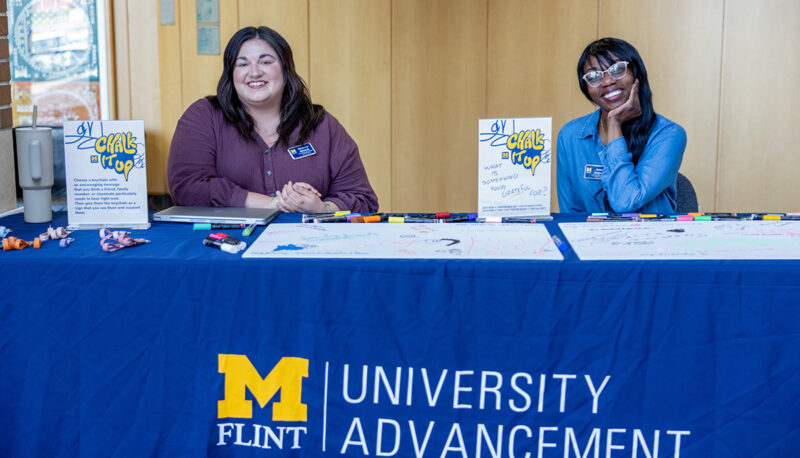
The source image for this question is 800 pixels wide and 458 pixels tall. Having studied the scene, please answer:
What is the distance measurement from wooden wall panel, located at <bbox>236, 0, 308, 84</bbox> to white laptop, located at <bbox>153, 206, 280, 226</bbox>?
2.31m

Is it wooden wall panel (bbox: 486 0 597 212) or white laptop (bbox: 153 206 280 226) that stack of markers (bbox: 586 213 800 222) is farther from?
wooden wall panel (bbox: 486 0 597 212)

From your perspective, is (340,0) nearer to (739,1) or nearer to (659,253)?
(739,1)

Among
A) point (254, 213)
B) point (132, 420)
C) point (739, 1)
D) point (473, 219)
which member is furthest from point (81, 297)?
point (739, 1)

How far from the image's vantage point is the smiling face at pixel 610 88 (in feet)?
7.78

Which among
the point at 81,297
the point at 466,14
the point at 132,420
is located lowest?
the point at 132,420

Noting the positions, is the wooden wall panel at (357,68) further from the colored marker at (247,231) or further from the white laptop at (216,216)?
the colored marker at (247,231)

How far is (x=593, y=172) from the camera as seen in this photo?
7.91 feet

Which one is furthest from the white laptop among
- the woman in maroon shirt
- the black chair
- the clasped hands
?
the black chair

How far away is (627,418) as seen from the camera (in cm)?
149

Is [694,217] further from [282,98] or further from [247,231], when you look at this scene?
[282,98]

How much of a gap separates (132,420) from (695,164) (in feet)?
11.1

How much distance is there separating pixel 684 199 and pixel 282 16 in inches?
97.6

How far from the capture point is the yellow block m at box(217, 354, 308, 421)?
1510mm

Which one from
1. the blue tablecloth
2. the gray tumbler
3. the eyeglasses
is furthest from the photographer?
the eyeglasses
